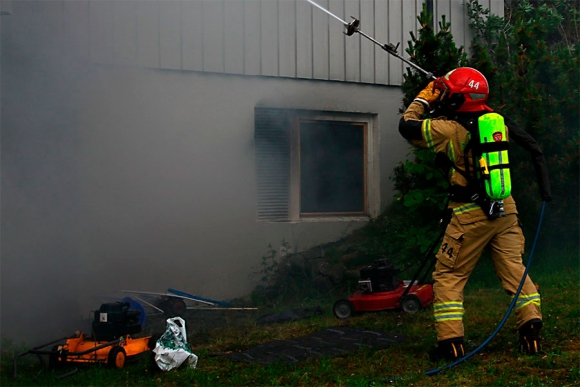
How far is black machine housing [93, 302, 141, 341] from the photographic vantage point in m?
4.92

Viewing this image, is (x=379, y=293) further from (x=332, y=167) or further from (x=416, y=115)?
(x=332, y=167)

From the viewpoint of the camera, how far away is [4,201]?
569cm

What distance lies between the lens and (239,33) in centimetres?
745

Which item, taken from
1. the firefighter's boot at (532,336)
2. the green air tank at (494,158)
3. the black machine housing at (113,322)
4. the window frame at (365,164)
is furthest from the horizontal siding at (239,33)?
the firefighter's boot at (532,336)

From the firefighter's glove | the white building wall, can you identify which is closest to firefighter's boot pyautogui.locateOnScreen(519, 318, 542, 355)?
the firefighter's glove

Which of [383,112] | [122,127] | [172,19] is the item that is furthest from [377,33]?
[122,127]

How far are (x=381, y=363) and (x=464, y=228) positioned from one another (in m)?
1.11

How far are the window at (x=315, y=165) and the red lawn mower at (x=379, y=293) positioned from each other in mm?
1979

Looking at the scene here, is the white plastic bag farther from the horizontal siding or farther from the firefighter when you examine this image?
the horizontal siding

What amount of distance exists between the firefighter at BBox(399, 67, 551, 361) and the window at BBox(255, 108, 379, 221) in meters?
3.54

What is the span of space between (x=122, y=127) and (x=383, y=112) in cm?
355

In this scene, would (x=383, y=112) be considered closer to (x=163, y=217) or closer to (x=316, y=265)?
(x=316, y=265)

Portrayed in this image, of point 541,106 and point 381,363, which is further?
point 541,106

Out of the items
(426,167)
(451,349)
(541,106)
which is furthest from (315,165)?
(451,349)
